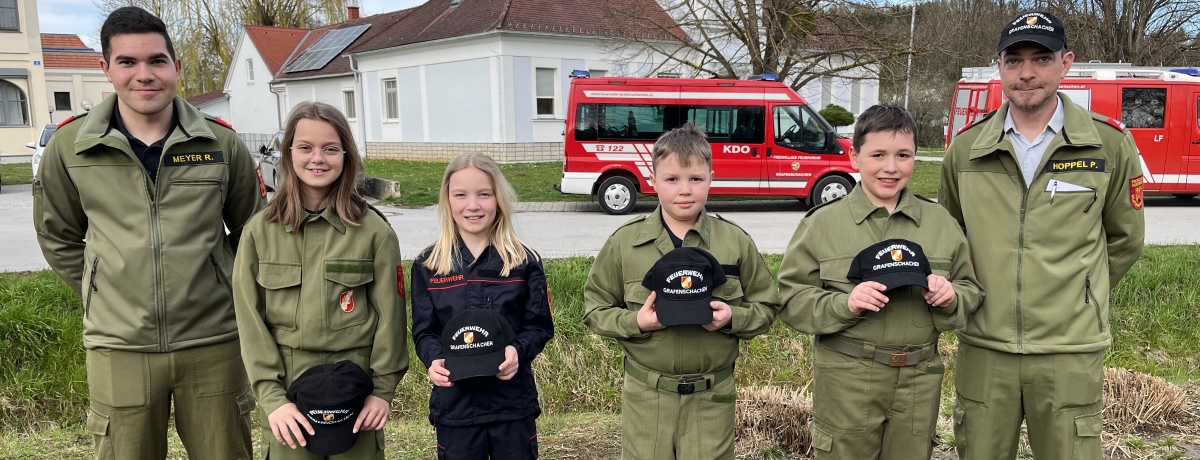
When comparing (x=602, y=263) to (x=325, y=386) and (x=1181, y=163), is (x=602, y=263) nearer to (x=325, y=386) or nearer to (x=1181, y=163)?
(x=325, y=386)

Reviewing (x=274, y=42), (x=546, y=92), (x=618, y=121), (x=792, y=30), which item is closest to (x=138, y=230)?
(x=618, y=121)

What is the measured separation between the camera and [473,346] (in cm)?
283

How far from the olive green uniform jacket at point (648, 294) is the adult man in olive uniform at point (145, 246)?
1636mm

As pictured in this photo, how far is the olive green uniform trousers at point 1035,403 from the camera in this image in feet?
10.4

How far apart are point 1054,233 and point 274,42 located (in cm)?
4058

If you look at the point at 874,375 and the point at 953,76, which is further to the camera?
the point at 953,76

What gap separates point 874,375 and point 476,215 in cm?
172

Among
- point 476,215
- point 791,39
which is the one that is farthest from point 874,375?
point 791,39

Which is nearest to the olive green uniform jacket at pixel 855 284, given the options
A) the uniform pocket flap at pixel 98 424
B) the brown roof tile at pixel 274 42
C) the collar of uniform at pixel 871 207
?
the collar of uniform at pixel 871 207

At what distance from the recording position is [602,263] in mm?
3193

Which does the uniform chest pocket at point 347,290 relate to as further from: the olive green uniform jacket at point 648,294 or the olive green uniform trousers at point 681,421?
the olive green uniform trousers at point 681,421

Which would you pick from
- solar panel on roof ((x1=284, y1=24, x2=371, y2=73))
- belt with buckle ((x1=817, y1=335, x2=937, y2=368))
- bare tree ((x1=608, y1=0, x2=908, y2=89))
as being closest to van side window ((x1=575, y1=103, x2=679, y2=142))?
bare tree ((x1=608, y1=0, x2=908, y2=89))

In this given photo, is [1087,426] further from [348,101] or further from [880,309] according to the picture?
[348,101]

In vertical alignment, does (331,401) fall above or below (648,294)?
below
